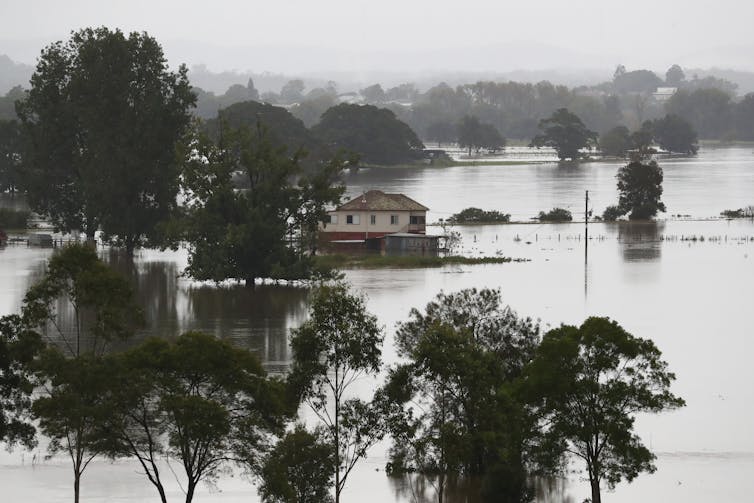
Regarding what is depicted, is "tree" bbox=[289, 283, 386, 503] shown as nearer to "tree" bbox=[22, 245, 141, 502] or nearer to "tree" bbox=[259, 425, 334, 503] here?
"tree" bbox=[259, 425, 334, 503]

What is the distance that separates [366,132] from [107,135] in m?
75.8

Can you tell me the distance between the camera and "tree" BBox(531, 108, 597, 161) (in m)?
148

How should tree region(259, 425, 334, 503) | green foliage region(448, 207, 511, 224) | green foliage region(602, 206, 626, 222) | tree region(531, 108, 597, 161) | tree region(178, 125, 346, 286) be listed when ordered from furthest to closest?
1. tree region(531, 108, 597, 161)
2. green foliage region(602, 206, 626, 222)
3. green foliage region(448, 207, 511, 224)
4. tree region(178, 125, 346, 286)
5. tree region(259, 425, 334, 503)

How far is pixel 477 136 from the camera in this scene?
164375 millimetres

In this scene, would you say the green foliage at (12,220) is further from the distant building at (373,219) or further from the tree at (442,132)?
the tree at (442,132)

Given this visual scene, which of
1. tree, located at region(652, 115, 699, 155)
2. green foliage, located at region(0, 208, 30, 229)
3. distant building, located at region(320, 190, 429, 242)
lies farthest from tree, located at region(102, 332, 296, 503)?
tree, located at region(652, 115, 699, 155)

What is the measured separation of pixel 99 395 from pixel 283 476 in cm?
325

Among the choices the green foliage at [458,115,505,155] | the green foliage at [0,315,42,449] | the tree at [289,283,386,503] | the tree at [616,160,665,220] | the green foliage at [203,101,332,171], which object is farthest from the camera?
the green foliage at [458,115,505,155]

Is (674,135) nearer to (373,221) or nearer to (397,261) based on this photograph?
(373,221)

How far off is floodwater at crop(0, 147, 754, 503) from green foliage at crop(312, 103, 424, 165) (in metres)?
33.4

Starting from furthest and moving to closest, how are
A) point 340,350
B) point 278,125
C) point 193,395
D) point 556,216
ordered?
point 278,125 → point 556,216 → point 340,350 → point 193,395

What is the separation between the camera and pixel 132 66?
199ft

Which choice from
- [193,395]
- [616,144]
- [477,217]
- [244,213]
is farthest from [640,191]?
[616,144]

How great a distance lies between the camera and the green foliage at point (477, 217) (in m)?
79.9
